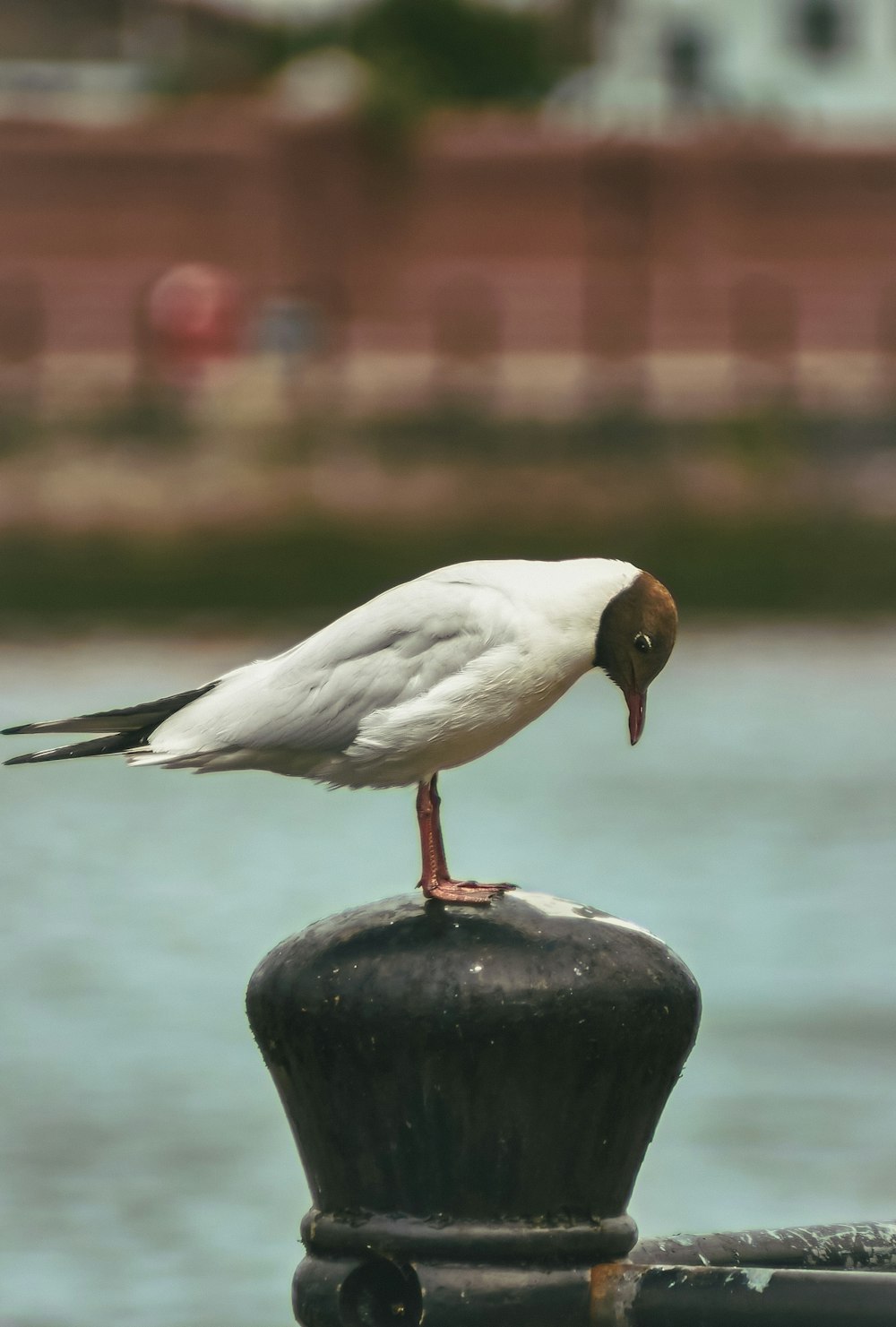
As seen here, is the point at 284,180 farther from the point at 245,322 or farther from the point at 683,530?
the point at 683,530

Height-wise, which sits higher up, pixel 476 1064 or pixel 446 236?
pixel 446 236

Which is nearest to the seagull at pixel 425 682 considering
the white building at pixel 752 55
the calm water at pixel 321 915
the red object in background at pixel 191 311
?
the calm water at pixel 321 915

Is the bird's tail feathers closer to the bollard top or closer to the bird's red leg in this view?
the bird's red leg

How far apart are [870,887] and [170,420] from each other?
19300 mm

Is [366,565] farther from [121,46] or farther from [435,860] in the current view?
[121,46]

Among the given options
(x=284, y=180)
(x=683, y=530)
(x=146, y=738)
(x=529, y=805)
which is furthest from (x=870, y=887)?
(x=284, y=180)

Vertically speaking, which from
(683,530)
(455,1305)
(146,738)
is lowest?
A: (683,530)

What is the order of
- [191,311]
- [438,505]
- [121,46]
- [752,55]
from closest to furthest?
1. [438,505]
2. [191,311]
3. [121,46]
4. [752,55]

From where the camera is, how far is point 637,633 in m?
2.99

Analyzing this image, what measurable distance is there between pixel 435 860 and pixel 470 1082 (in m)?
0.63

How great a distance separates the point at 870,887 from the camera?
12008mm

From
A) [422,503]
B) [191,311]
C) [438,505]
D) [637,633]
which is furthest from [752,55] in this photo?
[637,633]

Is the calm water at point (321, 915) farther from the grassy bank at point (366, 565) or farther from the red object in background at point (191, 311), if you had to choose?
the red object in background at point (191, 311)

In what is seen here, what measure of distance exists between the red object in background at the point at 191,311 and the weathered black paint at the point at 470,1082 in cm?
3670
